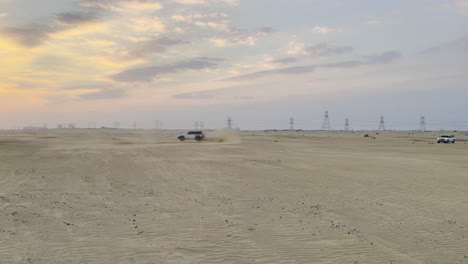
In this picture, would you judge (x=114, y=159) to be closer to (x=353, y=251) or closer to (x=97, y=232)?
(x=97, y=232)

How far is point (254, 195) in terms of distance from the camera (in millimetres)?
14578

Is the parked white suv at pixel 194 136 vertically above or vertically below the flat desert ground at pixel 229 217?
above

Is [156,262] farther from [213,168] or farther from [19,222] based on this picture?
[213,168]

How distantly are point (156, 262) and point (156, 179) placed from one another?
36.0 ft

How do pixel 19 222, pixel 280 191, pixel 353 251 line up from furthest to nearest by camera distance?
pixel 280 191 < pixel 19 222 < pixel 353 251

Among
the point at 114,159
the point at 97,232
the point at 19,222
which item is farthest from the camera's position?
the point at 114,159

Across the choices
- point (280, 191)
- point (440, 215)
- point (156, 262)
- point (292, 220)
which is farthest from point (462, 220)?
point (156, 262)

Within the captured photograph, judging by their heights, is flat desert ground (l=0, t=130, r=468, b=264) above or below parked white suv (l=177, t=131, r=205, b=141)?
below

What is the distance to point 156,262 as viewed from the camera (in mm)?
7512

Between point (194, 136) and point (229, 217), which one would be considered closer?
point (229, 217)

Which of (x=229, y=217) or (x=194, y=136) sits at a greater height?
(x=194, y=136)

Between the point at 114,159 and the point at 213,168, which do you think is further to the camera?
the point at 114,159

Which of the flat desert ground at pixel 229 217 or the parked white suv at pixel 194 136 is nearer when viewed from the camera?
the flat desert ground at pixel 229 217

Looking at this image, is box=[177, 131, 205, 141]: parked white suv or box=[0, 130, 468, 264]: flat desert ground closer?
box=[0, 130, 468, 264]: flat desert ground
